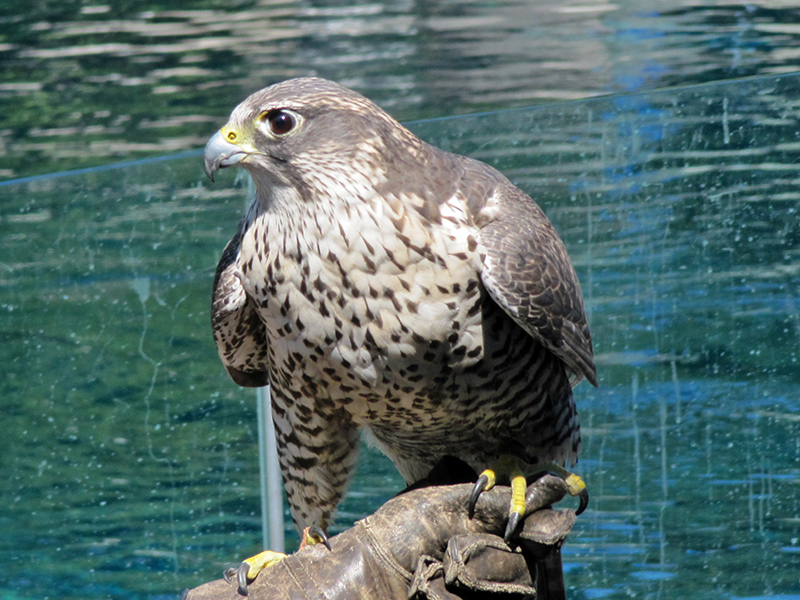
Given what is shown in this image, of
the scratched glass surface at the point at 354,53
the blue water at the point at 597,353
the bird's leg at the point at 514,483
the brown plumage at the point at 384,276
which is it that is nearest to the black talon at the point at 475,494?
the bird's leg at the point at 514,483

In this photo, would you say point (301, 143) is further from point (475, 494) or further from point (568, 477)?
point (568, 477)

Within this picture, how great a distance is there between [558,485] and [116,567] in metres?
3.13

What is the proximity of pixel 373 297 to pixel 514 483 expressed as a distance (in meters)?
0.56

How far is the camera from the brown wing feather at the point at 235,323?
235cm

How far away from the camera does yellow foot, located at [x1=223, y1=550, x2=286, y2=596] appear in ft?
7.06

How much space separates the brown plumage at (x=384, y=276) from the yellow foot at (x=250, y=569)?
326 millimetres

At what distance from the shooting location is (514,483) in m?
2.24

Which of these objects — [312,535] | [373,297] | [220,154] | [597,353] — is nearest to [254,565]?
[312,535]

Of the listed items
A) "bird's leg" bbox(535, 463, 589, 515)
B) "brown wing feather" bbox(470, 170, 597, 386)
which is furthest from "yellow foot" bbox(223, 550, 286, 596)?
"brown wing feather" bbox(470, 170, 597, 386)

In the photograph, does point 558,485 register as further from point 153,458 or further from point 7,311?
point 7,311

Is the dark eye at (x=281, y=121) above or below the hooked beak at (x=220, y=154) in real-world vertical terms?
above

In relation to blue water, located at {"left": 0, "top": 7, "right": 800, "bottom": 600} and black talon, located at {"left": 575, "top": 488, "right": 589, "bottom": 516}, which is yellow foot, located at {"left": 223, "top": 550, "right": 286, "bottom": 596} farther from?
blue water, located at {"left": 0, "top": 7, "right": 800, "bottom": 600}

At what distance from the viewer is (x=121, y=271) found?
4.66 meters

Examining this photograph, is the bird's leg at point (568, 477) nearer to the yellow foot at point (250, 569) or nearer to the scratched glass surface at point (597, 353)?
the yellow foot at point (250, 569)
